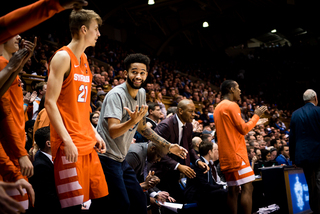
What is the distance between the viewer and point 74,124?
2.05 m

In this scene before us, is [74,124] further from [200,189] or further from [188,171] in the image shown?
[200,189]

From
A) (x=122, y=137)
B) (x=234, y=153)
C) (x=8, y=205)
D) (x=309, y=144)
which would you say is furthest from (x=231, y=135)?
(x=8, y=205)

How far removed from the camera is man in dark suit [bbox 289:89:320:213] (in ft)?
14.0

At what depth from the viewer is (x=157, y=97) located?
31.5 ft

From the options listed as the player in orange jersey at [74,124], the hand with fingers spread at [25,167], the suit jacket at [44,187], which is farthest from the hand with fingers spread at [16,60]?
the suit jacket at [44,187]

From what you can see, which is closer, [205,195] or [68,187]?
[68,187]

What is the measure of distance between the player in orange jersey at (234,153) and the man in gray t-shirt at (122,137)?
1155mm

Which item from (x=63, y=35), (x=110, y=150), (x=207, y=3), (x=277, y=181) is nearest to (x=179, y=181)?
(x=277, y=181)

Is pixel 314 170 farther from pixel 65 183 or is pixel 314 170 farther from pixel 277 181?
pixel 65 183

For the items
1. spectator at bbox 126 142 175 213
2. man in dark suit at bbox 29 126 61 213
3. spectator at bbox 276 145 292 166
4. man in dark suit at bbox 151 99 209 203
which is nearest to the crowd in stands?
spectator at bbox 276 145 292 166

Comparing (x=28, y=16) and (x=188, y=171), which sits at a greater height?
(x=28, y=16)

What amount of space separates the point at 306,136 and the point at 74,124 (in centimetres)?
377

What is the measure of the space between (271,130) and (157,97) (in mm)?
6763

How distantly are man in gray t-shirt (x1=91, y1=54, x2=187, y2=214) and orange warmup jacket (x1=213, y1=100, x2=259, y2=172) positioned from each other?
1146mm
